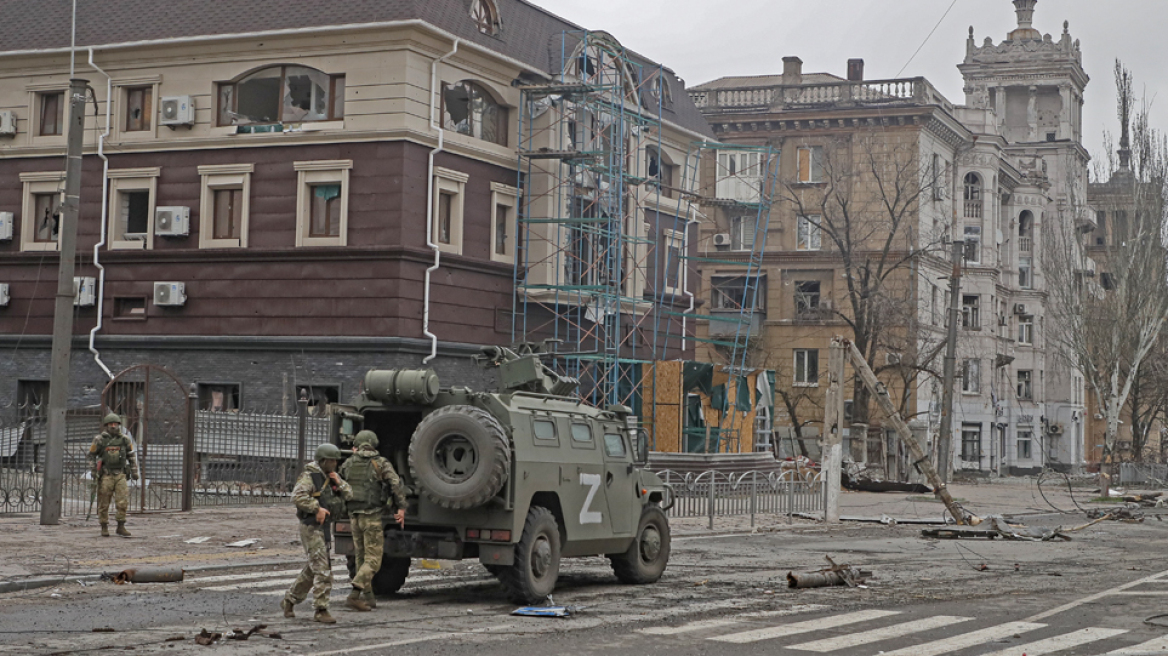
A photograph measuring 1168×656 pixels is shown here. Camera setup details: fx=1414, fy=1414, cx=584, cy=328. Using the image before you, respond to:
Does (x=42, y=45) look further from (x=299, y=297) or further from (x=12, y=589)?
(x=12, y=589)

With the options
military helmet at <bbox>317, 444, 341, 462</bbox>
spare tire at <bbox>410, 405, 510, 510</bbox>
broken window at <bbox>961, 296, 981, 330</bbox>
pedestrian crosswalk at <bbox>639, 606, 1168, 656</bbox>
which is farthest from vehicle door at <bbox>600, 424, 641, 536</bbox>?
broken window at <bbox>961, 296, 981, 330</bbox>

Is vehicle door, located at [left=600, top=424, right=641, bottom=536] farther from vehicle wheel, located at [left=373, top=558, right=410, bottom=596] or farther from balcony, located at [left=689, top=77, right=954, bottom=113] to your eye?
balcony, located at [left=689, top=77, right=954, bottom=113]

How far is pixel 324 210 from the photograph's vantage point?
34719 millimetres

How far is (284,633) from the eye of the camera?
11445 millimetres

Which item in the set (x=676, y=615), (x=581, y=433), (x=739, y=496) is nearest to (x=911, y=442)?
(x=739, y=496)

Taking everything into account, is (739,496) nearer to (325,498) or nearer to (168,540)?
(168,540)

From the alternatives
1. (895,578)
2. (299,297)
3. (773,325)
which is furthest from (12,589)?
(773,325)

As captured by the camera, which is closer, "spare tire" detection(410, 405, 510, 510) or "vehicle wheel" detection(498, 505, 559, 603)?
"spare tire" detection(410, 405, 510, 510)

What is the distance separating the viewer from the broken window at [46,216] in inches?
1462

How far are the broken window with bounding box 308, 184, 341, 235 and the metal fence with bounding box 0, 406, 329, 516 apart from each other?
827cm

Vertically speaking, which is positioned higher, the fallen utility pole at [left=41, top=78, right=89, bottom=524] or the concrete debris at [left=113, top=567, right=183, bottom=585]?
the fallen utility pole at [left=41, top=78, right=89, bottom=524]

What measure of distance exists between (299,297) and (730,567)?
18708 mm

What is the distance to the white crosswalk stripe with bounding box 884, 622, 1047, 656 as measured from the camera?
436 inches

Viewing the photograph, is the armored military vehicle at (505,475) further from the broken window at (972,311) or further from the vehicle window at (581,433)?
the broken window at (972,311)
